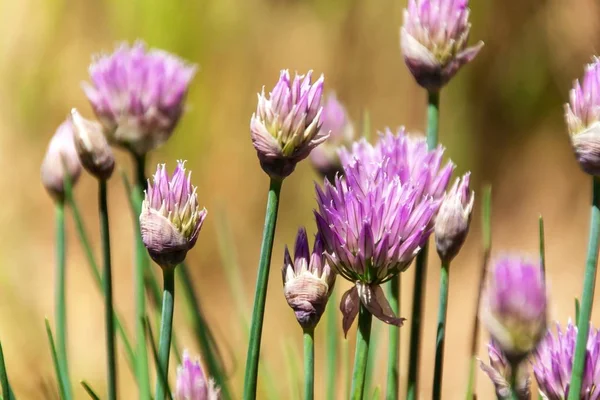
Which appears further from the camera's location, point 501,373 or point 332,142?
point 332,142

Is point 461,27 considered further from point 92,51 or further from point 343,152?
point 92,51

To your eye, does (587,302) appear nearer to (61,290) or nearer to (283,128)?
(283,128)

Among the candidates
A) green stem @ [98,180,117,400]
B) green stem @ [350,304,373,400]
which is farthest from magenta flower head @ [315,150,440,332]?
green stem @ [98,180,117,400]

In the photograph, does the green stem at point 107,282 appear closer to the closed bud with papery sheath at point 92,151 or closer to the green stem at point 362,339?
the closed bud with papery sheath at point 92,151

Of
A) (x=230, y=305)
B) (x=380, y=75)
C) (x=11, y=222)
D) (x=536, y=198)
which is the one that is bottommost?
(x=230, y=305)

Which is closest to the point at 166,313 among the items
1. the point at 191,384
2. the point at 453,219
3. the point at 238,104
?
the point at 191,384

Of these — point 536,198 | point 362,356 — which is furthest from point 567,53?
point 362,356
